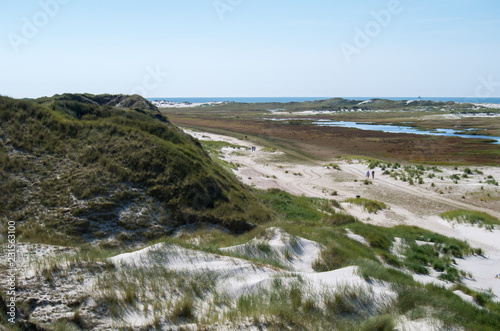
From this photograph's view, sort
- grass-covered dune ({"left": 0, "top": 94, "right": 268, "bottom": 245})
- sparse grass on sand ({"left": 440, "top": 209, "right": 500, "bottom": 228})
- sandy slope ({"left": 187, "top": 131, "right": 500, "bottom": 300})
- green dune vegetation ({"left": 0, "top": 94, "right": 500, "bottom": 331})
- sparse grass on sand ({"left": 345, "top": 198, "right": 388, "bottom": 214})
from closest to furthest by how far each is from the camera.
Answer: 1. green dune vegetation ({"left": 0, "top": 94, "right": 500, "bottom": 331})
2. grass-covered dune ({"left": 0, "top": 94, "right": 268, "bottom": 245})
3. sandy slope ({"left": 187, "top": 131, "right": 500, "bottom": 300})
4. sparse grass on sand ({"left": 440, "top": 209, "right": 500, "bottom": 228})
5. sparse grass on sand ({"left": 345, "top": 198, "right": 388, "bottom": 214})

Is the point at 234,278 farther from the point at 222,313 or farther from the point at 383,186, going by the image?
the point at 383,186

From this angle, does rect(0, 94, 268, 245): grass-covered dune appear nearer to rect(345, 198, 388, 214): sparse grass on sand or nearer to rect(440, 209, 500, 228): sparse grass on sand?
rect(345, 198, 388, 214): sparse grass on sand

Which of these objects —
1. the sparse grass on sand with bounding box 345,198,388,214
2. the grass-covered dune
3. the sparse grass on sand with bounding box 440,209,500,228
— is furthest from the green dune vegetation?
the sparse grass on sand with bounding box 345,198,388,214

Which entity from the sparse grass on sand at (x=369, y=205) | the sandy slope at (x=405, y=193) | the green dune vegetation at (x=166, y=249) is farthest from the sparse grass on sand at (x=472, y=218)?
the sparse grass on sand at (x=369, y=205)

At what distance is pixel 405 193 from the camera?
2775cm

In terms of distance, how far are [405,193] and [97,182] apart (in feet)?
83.6

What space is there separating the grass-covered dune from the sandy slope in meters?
8.70

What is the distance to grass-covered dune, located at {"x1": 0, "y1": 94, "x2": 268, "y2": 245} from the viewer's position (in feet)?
32.3

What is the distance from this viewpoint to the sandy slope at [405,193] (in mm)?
14459

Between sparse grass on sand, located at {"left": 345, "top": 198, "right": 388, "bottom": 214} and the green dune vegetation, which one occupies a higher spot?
the green dune vegetation

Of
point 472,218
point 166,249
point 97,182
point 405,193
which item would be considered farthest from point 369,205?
point 97,182

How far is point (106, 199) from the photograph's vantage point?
10.9 metres

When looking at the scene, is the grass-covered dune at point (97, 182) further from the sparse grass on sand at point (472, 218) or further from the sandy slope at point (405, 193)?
the sparse grass on sand at point (472, 218)

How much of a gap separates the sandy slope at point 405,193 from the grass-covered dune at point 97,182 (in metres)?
8.70
